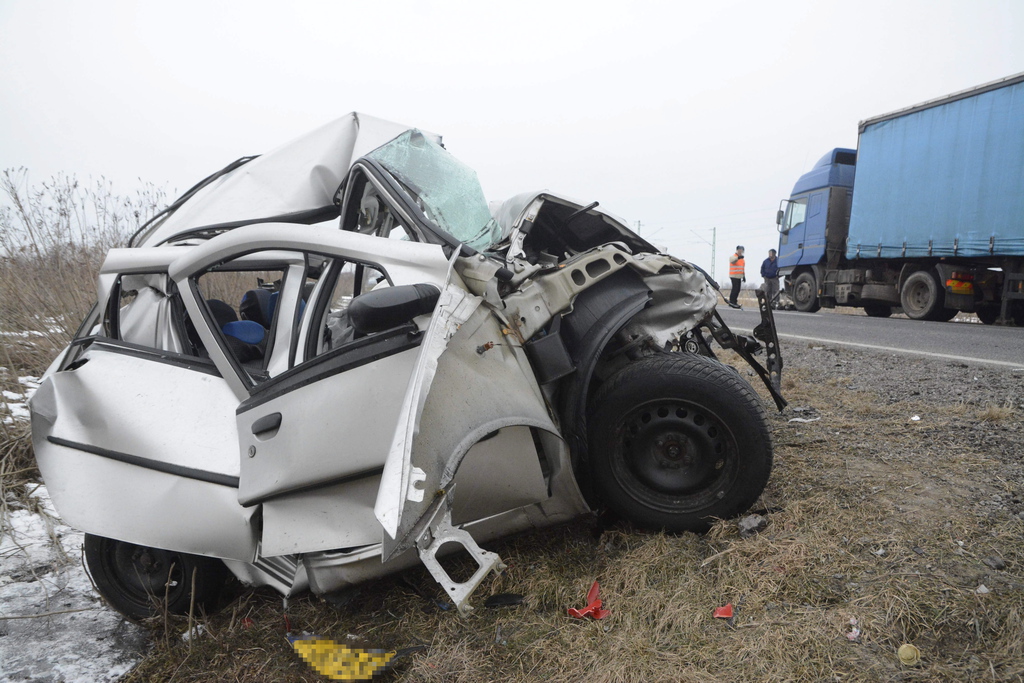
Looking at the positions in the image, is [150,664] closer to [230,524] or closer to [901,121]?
[230,524]

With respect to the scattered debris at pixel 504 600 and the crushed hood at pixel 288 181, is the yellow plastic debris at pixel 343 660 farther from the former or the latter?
the crushed hood at pixel 288 181

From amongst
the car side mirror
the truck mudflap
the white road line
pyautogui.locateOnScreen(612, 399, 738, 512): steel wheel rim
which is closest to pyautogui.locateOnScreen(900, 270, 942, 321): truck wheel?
the white road line

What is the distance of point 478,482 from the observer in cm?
198

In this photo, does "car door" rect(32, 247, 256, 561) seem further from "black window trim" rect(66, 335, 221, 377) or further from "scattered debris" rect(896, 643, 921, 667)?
"scattered debris" rect(896, 643, 921, 667)

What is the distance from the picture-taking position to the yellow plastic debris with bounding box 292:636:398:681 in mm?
1771

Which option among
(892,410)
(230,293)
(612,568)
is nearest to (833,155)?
(892,410)

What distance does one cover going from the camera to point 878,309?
12859 mm

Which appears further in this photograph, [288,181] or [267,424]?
[288,181]

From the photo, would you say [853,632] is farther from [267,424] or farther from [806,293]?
[806,293]

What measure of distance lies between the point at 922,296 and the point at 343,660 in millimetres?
12580

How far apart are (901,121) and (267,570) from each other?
1339 cm

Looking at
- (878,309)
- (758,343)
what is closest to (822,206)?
(878,309)

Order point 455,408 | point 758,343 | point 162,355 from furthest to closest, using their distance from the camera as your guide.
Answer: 1. point 758,343
2. point 162,355
3. point 455,408

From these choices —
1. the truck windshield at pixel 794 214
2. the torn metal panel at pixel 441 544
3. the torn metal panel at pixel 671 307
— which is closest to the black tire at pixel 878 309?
the truck windshield at pixel 794 214
